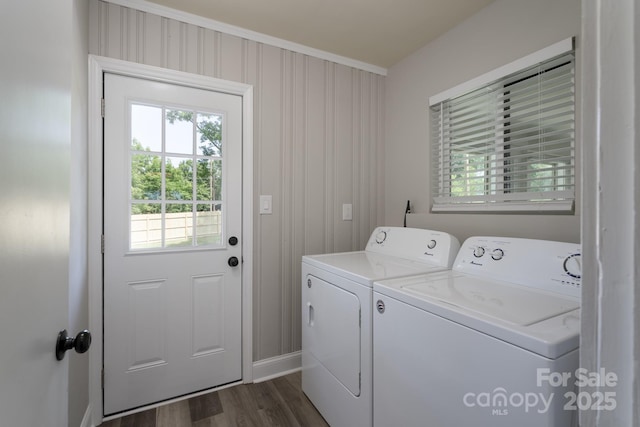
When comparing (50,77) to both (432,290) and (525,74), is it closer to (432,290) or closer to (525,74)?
(432,290)

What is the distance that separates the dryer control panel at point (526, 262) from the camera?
1.11 meters

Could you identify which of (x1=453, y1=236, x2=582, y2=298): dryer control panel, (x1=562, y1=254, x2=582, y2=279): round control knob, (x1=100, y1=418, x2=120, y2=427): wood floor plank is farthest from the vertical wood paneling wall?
(x1=562, y1=254, x2=582, y2=279): round control knob

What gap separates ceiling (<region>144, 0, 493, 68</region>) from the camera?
1.72 m

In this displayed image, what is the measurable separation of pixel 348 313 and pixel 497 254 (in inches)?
29.7

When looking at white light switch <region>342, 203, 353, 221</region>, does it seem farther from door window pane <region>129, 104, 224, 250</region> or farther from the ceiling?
the ceiling

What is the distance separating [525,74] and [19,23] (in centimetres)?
201

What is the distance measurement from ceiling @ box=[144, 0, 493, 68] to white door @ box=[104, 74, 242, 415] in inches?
19.2

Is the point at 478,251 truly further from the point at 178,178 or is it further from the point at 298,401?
the point at 178,178

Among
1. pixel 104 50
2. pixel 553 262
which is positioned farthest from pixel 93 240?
pixel 553 262

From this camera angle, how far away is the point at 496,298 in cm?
107

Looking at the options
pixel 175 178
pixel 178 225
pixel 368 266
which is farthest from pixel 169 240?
pixel 368 266

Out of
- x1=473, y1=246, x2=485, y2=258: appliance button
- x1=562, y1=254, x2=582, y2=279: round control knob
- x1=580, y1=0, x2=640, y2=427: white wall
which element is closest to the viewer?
x1=580, y1=0, x2=640, y2=427: white wall

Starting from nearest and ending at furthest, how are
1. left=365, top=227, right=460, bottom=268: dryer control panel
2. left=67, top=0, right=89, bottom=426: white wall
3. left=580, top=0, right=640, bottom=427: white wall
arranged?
left=580, top=0, right=640, bottom=427: white wall < left=67, top=0, right=89, bottom=426: white wall < left=365, top=227, right=460, bottom=268: dryer control panel

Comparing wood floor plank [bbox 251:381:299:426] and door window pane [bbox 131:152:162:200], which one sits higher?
door window pane [bbox 131:152:162:200]
